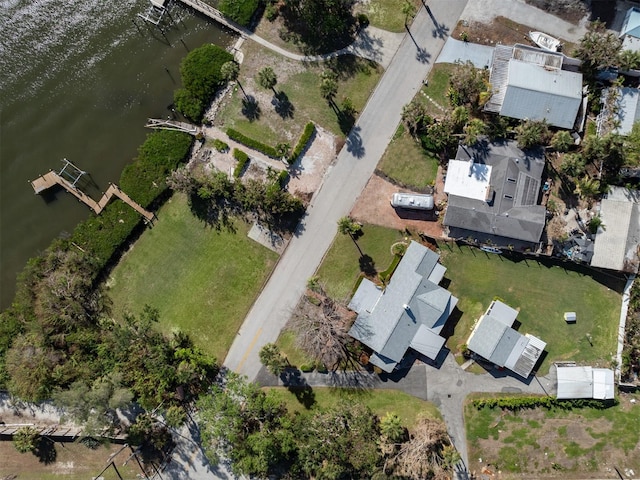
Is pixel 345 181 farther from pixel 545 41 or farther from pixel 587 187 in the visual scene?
pixel 545 41

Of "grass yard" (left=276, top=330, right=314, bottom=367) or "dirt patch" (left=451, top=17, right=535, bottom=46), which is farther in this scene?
"grass yard" (left=276, top=330, right=314, bottom=367)

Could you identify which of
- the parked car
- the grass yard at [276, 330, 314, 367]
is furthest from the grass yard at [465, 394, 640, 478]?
the parked car

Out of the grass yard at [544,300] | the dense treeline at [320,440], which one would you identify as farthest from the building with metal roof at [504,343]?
the dense treeline at [320,440]

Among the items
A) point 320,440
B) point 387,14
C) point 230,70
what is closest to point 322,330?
point 320,440

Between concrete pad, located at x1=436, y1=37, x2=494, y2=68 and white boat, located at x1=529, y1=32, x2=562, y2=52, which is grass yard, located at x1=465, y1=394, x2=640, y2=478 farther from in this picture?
white boat, located at x1=529, y1=32, x2=562, y2=52

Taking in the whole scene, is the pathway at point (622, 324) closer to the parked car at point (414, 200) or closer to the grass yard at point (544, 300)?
the grass yard at point (544, 300)

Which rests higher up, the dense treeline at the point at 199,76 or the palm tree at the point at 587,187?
the palm tree at the point at 587,187
